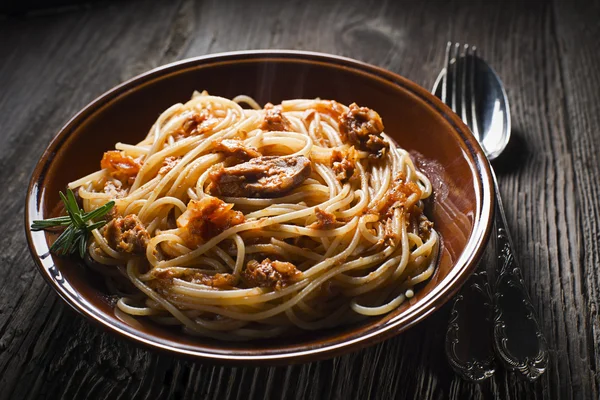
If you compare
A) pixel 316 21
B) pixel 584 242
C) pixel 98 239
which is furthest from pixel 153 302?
pixel 316 21

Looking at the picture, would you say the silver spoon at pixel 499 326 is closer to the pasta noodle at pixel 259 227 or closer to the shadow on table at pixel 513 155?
the pasta noodle at pixel 259 227

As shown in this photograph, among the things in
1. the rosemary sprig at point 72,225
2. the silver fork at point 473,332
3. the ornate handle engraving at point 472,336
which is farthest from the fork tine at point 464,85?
the rosemary sprig at point 72,225

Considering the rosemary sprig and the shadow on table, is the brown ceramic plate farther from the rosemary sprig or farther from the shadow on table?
the shadow on table

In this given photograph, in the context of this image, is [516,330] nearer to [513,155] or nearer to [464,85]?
[513,155]

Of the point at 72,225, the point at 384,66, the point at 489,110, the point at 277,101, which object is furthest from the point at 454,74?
the point at 72,225

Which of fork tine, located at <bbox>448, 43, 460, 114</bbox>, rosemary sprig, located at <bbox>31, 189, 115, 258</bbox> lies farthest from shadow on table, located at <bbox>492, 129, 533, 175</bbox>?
rosemary sprig, located at <bbox>31, 189, 115, 258</bbox>

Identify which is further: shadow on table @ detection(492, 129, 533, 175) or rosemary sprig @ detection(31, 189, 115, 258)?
shadow on table @ detection(492, 129, 533, 175)

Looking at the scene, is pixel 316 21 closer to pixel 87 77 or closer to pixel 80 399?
pixel 87 77
